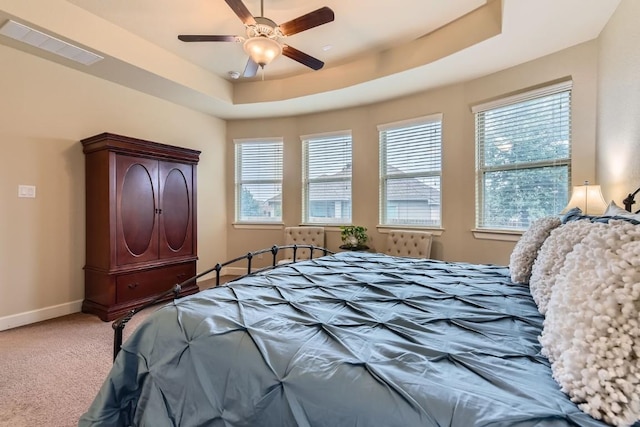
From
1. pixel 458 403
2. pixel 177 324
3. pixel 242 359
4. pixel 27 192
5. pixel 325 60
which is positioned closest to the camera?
pixel 458 403

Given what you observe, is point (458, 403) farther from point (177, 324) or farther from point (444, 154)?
point (444, 154)

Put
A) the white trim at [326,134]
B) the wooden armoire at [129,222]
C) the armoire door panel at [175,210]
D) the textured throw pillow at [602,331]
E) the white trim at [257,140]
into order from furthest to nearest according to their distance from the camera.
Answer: the white trim at [257,140], the white trim at [326,134], the armoire door panel at [175,210], the wooden armoire at [129,222], the textured throw pillow at [602,331]

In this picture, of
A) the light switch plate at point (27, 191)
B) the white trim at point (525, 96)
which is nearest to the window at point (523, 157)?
the white trim at point (525, 96)

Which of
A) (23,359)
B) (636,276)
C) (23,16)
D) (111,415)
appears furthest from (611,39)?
(23,359)

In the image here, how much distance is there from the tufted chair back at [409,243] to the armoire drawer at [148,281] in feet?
9.44

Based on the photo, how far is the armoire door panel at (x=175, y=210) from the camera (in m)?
4.04

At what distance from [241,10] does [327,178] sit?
3.09m

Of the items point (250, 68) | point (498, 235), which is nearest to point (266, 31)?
point (250, 68)

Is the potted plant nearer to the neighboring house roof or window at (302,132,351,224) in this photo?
window at (302,132,351,224)

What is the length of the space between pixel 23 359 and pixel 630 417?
364cm

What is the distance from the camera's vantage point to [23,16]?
8.66 feet

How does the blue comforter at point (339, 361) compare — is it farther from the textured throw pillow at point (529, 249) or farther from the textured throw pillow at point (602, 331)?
the textured throw pillow at point (529, 249)

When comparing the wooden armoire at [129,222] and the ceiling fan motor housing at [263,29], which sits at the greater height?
the ceiling fan motor housing at [263,29]

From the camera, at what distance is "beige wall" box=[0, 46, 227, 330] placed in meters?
3.17
